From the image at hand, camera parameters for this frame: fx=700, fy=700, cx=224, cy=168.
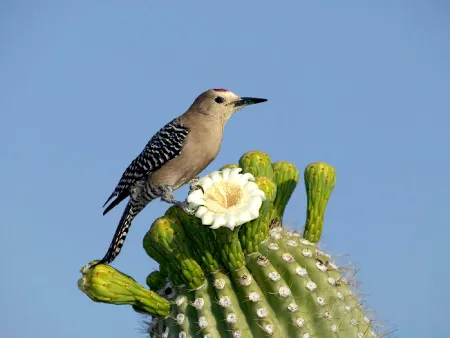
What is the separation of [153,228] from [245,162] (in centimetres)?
103

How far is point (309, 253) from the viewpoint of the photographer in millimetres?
4691

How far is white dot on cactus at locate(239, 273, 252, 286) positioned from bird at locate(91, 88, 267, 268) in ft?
7.28

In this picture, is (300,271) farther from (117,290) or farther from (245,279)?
(117,290)

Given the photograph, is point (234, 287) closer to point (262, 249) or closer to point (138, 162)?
point (262, 249)

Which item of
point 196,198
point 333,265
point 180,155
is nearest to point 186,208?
point 196,198

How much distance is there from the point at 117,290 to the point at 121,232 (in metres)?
2.20

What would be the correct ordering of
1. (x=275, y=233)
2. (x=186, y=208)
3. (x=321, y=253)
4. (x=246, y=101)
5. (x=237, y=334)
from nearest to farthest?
(x=237, y=334)
(x=186, y=208)
(x=275, y=233)
(x=321, y=253)
(x=246, y=101)

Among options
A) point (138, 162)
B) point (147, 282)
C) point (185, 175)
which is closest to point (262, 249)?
point (147, 282)

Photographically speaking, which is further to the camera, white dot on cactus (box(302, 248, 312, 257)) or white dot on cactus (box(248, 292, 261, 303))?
white dot on cactus (box(302, 248, 312, 257))

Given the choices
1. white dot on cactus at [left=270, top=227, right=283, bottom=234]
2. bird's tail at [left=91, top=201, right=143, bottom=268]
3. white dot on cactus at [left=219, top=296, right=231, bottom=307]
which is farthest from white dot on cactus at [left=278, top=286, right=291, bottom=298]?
bird's tail at [left=91, top=201, right=143, bottom=268]

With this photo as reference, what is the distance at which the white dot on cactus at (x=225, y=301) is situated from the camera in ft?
14.1

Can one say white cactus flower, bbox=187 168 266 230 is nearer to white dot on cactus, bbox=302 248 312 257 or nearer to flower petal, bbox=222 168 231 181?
flower petal, bbox=222 168 231 181

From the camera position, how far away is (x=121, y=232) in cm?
659

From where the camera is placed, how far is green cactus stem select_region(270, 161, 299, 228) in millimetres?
5199
